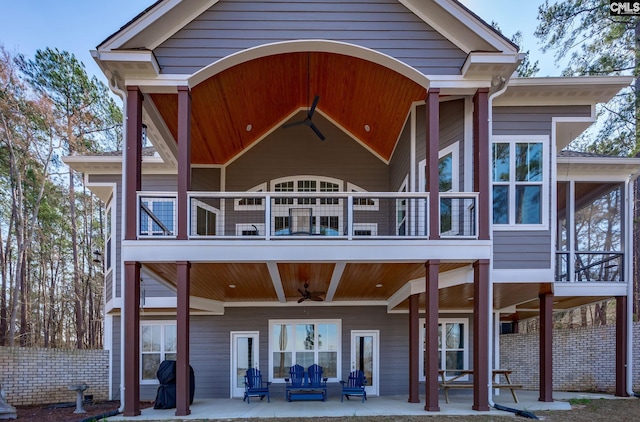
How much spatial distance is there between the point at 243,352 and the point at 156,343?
7.97 feet

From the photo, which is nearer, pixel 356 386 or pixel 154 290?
pixel 356 386

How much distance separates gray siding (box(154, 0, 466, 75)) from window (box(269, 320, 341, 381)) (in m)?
7.13

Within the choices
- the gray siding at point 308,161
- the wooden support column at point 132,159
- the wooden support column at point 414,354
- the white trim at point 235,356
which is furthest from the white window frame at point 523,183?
the white trim at point 235,356

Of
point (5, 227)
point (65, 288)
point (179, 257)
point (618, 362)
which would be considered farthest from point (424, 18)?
point (65, 288)

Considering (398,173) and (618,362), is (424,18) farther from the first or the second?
(618,362)

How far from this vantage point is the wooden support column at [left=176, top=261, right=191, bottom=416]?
285 inches

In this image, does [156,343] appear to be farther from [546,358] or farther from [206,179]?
[546,358]

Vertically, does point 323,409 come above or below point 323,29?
below

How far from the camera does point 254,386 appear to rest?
11.1 meters

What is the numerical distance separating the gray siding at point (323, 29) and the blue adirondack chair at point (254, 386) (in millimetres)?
6863

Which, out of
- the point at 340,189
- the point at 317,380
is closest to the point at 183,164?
the point at 340,189

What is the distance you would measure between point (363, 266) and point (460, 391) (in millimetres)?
5563

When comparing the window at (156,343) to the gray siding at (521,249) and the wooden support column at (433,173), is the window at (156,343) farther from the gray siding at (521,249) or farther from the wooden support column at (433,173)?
the gray siding at (521,249)

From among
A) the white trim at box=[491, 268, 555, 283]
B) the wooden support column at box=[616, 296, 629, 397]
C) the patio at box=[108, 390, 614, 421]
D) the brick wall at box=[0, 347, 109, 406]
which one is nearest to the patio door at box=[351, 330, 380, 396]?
the patio at box=[108, 390, 614, 421]
